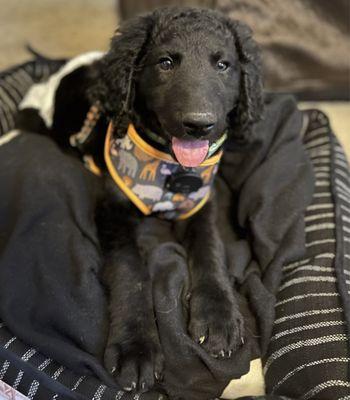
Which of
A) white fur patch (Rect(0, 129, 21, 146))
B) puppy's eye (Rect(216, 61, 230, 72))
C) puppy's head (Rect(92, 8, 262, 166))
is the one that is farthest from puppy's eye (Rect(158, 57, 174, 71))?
white fur patch (Rect(0, 129, 21, 146))

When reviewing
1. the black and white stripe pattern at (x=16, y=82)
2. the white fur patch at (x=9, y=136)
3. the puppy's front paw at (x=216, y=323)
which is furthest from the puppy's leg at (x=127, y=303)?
the black and white stripe pattern at (x=16, y=82)

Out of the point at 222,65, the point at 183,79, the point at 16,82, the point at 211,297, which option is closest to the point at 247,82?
the point at 222,65

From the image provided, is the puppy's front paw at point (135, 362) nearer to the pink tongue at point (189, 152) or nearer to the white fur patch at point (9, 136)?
the pink tongue at point (189, 152)

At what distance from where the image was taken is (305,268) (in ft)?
4.66

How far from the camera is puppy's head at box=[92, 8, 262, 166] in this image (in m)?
1.19

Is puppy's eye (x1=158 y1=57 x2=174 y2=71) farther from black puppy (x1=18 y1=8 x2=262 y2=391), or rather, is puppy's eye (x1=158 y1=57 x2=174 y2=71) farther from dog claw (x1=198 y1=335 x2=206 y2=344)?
dog claw (x1=198 y1=335 x2=206 y2=344)

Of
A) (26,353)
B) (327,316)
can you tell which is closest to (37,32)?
(26,353)

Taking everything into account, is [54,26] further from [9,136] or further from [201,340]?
[201,340]

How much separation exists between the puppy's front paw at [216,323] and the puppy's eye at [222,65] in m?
0.57

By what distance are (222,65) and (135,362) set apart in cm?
76

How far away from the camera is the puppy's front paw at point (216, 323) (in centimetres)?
121

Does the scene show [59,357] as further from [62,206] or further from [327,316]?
[327,316]

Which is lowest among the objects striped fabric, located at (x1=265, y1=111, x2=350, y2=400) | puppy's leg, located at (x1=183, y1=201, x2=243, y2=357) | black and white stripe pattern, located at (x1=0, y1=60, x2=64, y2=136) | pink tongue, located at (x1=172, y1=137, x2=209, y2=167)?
striped fabric, located at (x1=265, y1=111, x2=350, y2=400)

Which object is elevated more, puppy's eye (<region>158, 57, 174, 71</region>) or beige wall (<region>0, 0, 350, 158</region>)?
puppy's eye (<region>158, 57, 174, 71</region>)
